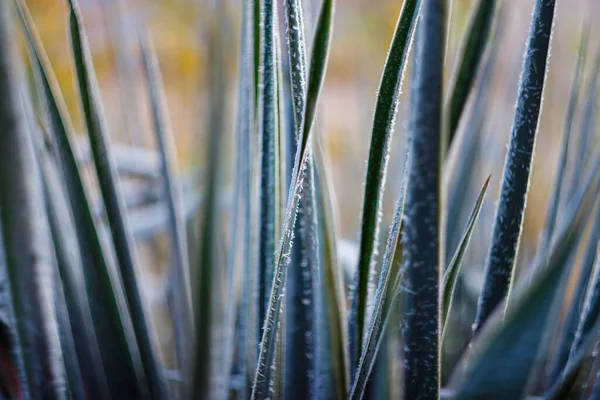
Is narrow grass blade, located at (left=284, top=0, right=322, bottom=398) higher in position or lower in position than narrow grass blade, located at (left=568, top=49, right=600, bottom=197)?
lower

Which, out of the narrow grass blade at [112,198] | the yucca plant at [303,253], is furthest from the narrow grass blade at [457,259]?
the narrow grass blade at [112,198]

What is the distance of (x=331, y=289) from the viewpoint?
7.5 inches

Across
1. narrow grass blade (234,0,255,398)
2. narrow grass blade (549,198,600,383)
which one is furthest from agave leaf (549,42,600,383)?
narrow grass blade (234,0,255,398)

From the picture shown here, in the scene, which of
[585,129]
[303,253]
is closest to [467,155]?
[585,129]

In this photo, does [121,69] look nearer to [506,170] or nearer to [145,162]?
[145,162]

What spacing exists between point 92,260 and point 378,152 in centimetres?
11

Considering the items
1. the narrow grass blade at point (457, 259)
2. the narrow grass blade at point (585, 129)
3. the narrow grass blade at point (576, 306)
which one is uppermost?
the narrow grass blade at point (585, 129)

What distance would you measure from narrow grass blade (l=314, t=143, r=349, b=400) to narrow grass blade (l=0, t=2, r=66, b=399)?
0.28 feet

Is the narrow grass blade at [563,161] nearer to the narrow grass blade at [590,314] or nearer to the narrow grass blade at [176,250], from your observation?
the narrow grass blade at [590,314]

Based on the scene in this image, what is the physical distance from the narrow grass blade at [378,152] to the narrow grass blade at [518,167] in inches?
1.7

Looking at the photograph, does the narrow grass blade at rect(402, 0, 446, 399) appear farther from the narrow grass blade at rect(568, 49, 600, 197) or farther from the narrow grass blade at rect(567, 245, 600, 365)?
the narrow grass blade at rect(568, 49, 600, 197)

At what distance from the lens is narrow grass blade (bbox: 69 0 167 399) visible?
19cm

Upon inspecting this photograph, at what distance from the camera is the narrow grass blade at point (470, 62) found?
0.22 meters

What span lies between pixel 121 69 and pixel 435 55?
33 cm
